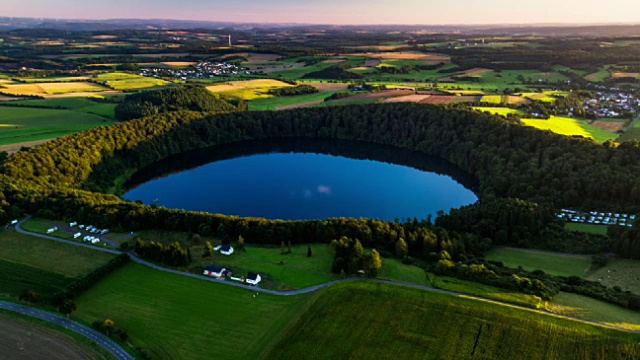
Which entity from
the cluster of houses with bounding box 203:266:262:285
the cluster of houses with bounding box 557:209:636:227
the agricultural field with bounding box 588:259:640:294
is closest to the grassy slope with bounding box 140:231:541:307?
the cluster of houses with bounding box 203:266:262:285

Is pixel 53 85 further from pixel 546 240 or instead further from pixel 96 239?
pixel 546 240

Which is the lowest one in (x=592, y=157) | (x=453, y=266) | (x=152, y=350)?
(x=152, y=350)

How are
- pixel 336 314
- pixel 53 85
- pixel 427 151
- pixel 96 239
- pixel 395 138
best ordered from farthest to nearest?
pixel 53 85 → pixel 395 138 → pixel 427 151 → pixel 96 239 → pixel 336 314

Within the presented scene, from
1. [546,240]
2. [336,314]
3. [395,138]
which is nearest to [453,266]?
[336,314]

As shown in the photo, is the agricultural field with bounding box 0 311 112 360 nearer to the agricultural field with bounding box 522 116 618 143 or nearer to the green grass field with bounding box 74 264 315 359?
the green grass field with bounding box 74 264 315 359

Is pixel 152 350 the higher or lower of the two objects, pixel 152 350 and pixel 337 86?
the lower

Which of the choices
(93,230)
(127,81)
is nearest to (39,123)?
(127,81)
